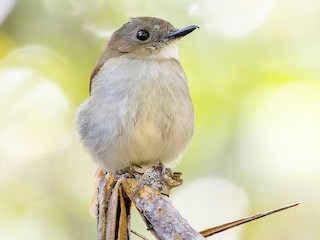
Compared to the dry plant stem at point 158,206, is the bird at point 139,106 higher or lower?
higher

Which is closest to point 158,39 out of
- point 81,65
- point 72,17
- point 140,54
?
point 140,54

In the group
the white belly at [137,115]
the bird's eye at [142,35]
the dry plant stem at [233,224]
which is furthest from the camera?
the bird's eye at [142,35]

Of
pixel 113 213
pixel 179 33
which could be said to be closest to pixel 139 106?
pixel 179 33

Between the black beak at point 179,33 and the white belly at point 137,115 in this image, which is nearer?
the white belly at point 137,115

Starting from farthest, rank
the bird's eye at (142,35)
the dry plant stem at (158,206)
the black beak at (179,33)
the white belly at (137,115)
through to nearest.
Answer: the bird's eye at (142,35) < the black beak at (179,33) < the white belly at (137,115) < the dry plant stem at (158,206)

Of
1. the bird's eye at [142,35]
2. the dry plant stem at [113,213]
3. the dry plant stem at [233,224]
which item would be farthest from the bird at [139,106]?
the dry plant stem at [233,224]

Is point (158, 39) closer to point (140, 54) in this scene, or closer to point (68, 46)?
point (140, 54)

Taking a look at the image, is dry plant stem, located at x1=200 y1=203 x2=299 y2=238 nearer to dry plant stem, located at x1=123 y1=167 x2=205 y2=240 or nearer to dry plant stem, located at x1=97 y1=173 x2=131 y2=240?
dry plant stem, located at x1=123 y1=167 x2=205 y2=240

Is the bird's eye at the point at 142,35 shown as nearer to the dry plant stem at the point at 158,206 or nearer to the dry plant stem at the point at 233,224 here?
the dry plant stem at the point at 158,206

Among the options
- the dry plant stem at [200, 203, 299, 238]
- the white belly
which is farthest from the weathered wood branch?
the white belly
